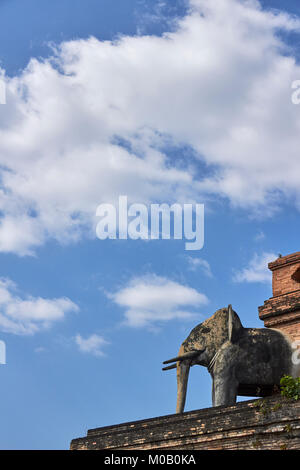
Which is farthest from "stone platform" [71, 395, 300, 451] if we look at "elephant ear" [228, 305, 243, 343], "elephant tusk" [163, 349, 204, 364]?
"elephant ear" [228, 305, 243, 343]

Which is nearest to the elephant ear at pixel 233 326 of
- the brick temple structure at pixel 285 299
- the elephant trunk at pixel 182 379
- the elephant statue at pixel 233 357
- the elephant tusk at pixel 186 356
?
the elephant statue at pixel 233 357

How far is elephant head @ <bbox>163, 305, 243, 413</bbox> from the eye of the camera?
2055 cm

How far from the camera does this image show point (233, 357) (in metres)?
19.9

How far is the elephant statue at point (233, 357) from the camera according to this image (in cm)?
1970

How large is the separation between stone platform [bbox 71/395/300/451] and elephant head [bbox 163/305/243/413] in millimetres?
3048

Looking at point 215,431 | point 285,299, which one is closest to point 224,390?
point 215,431

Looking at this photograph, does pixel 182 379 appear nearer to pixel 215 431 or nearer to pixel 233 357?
pixel 233 357

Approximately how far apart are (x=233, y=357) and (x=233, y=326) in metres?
1.01

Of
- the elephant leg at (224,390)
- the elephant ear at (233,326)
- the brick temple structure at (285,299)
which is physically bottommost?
the elephant leg at (224,390)

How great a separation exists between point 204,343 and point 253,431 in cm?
581

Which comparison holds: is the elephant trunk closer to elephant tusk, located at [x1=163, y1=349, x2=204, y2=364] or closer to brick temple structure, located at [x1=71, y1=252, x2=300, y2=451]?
elephant tusk, located at [x1=163, y1=349, x2=204, y2=364]

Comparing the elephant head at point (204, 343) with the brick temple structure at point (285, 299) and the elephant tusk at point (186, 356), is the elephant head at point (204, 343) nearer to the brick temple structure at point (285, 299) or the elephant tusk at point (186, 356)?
the elephant tusk at point (186, 356)

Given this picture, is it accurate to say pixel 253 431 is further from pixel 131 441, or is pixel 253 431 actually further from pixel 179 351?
pixel 179 351

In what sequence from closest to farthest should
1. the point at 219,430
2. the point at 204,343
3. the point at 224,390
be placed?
the point at 219,430, the point at 224,390, the point at 204,343
